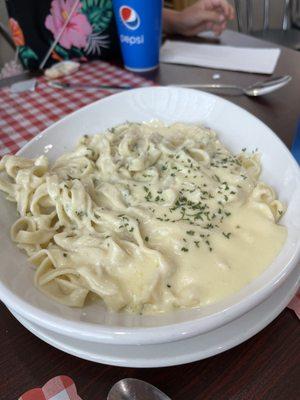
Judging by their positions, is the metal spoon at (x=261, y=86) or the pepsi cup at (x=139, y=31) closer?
the metal spoon at (x=261, y=86)

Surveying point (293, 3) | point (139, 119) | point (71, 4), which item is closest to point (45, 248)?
point (139, 119)

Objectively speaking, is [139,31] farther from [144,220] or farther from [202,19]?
[144,220]

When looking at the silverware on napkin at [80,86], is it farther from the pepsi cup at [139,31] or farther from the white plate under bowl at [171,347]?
the white plate under bowl at [171,347]

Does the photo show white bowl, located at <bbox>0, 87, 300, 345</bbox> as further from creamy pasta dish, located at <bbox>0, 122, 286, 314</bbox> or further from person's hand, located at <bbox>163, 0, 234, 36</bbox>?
person's hand, located at <bbox>163, 0, 234, 36</bbox>

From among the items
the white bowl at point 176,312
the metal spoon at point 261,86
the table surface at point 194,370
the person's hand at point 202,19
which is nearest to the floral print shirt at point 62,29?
the person's hand at point 202,19

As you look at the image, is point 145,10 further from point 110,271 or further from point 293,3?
point 293,3

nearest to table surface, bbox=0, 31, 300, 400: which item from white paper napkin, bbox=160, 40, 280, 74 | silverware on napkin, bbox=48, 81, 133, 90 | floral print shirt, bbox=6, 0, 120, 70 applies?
silverware on napkin, bbox=48, 81, 133, 90
